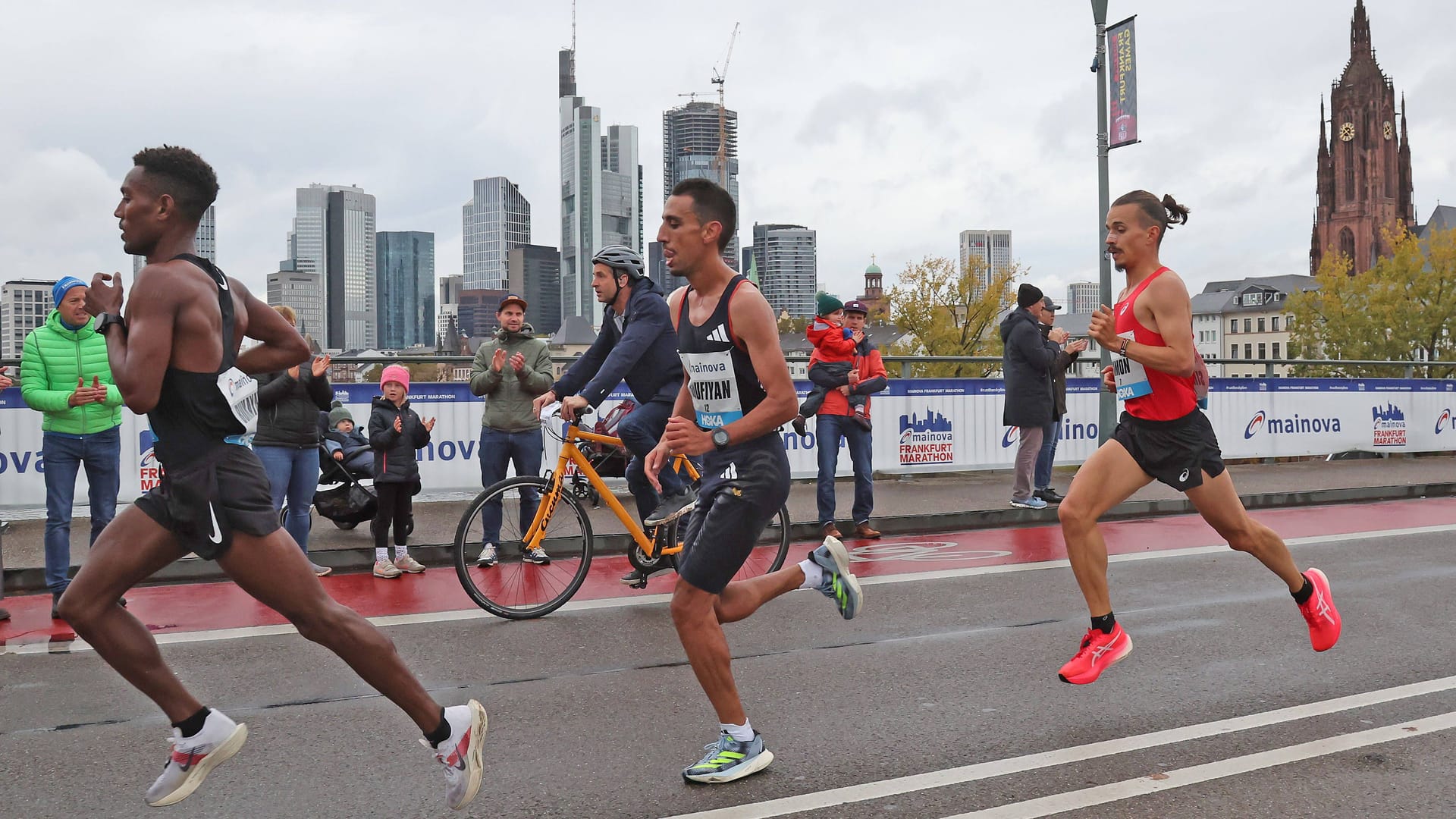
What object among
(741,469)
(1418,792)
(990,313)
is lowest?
(1418,792)

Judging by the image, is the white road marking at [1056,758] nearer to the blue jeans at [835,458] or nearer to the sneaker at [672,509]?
the sneaker at [672,509]

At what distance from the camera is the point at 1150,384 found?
17.5 ft

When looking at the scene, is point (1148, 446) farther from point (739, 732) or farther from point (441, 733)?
point (441, 733)

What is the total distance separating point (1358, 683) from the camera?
5.14 meters

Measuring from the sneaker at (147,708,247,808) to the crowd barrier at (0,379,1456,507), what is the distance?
4.60 meters

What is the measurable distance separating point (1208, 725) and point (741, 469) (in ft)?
6.69

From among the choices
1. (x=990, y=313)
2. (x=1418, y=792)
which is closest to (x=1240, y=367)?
(x=1418, y=792)

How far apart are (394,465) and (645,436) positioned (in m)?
2.20

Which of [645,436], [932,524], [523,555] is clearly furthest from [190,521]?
[932,524]

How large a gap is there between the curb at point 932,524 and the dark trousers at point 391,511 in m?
0.39

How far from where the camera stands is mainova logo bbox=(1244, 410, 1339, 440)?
1678 centimetres

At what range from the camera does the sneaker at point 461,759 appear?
11.8ft

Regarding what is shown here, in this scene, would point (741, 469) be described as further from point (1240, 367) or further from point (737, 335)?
point (1240, 367)

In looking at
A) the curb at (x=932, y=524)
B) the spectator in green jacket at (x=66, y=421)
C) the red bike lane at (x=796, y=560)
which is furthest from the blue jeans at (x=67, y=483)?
the curb at (x=932, y=524)
